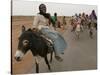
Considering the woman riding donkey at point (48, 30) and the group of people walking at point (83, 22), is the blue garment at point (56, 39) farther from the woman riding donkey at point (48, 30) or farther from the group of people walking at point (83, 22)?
the group of people walking at point (83, 22)

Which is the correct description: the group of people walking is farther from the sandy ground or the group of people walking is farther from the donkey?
the donkey

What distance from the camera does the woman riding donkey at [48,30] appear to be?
92.7 inches

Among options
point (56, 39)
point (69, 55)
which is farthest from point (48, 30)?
point (69, 55)

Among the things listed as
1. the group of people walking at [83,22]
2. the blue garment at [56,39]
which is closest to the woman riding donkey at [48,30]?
the blue garment at [56,39]

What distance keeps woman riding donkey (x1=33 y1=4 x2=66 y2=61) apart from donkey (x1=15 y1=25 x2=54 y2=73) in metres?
0.06

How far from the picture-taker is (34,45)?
2.33 m

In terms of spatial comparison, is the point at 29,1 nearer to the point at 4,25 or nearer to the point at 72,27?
the point at 4,25

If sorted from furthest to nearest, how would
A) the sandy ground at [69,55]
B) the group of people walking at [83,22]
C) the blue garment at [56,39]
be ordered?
the group of people walking at [83,22] → the blue garment at [56,39] → the sandy ground at [69,55]

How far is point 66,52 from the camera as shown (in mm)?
2465

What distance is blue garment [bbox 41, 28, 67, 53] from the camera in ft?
7.84

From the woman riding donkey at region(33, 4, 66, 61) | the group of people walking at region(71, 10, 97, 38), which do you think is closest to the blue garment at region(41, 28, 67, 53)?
the woman riding donkey at region(33, 4, 66, 61)

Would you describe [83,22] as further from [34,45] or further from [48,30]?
[34,45]

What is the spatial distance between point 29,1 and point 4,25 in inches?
15.7

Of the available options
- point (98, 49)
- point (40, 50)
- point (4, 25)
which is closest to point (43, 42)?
point (40, 50)
